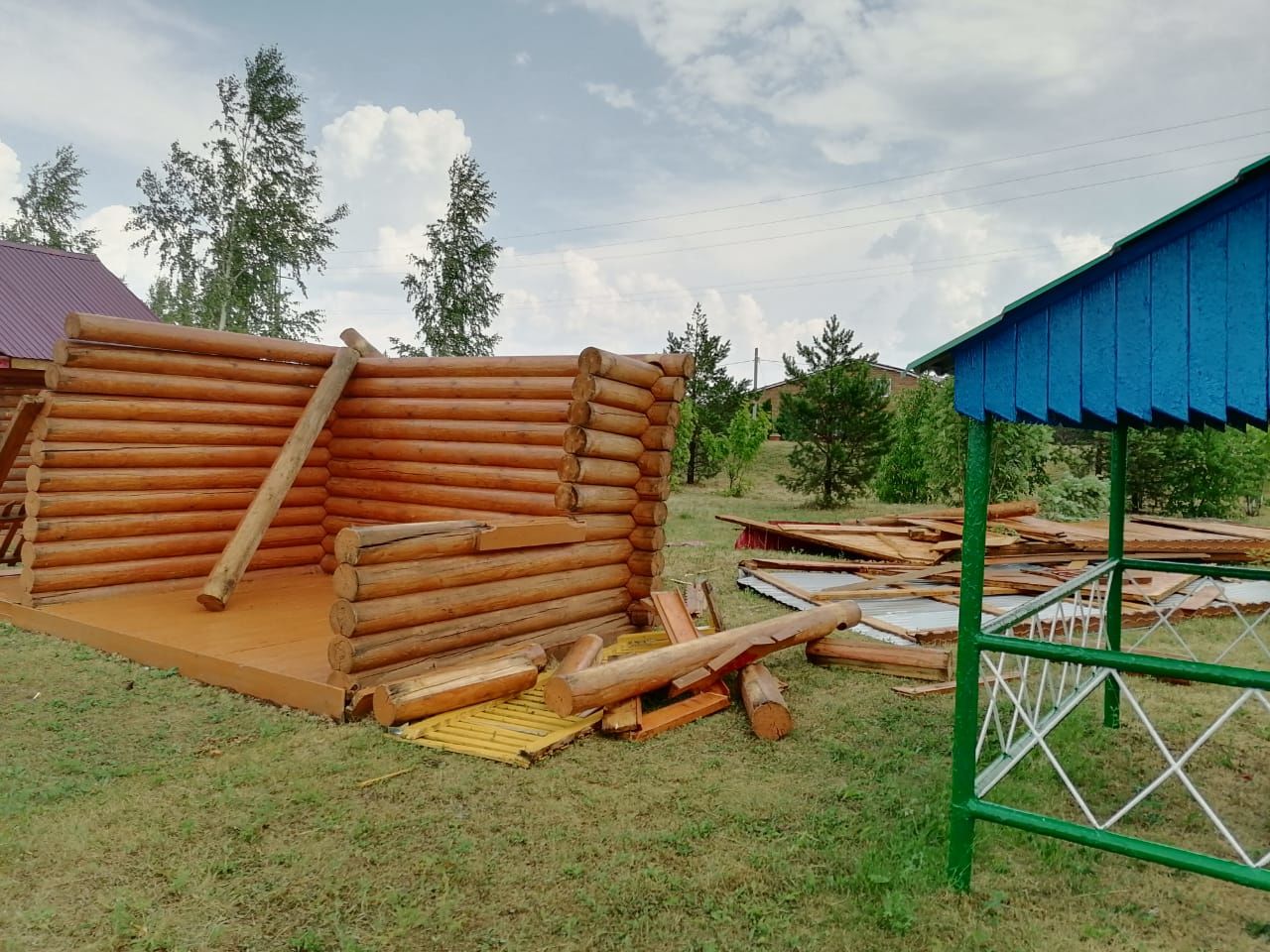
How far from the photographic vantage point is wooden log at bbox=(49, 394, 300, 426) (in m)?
7.75

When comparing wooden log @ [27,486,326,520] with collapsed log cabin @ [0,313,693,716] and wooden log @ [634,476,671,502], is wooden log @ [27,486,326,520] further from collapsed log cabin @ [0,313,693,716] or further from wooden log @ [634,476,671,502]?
wooden log @ [634,476,671,502]

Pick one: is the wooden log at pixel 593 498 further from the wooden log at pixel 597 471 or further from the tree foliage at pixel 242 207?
the tree foliage at pixel 242 207

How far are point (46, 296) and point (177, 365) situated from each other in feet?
34.6

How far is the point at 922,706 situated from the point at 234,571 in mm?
6117

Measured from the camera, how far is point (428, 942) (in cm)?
311

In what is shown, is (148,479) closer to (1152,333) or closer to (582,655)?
(582,655)

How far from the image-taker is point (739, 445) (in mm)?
25953

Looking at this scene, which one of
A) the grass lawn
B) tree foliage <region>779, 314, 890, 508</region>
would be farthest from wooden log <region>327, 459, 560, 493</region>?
tree foliage <region>779, 314, 890, 508</region>

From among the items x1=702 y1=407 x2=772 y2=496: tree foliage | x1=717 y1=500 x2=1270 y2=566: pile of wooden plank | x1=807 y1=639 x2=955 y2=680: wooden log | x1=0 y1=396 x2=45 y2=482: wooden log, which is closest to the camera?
x1=807 y1=639 x2=955 y2=680: wooden log

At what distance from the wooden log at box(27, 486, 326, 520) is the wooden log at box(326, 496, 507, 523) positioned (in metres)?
0.41

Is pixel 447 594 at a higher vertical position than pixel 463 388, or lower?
lower

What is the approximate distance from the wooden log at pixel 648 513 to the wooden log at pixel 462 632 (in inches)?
30.9

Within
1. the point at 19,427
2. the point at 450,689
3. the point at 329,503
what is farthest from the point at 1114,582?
the point at 19,427

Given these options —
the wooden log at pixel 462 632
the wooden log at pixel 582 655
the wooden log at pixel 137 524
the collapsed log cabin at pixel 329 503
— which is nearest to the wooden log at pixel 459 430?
the collapsed log cabin at pixel 329 503
